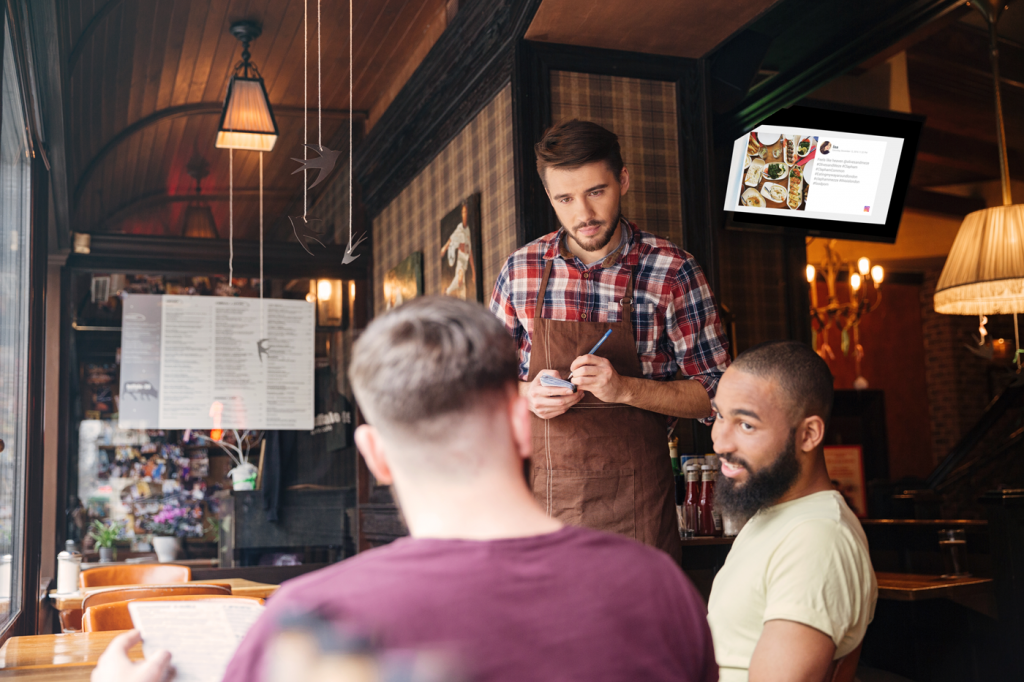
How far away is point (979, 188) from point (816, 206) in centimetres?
790

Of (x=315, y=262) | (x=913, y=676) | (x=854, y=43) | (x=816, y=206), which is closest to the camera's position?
(x=854, y=43)

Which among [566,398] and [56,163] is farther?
[56,163]

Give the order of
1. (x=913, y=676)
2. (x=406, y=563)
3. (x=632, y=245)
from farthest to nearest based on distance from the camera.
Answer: (x=913, y=676), (x=632, y=245), (x=406, y=563)

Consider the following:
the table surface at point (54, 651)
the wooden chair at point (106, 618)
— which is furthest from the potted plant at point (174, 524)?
the table surface at point (54, 651)

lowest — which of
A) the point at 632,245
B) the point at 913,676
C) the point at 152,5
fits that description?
the point at 913,676

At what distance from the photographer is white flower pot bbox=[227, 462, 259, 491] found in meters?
6.09

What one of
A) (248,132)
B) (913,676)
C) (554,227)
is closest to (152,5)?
(248,132)

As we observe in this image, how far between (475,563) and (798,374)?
45.5 inches

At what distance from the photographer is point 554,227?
390cm

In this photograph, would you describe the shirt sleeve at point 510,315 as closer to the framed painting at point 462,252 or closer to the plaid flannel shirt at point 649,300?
the plaid flannel shirt at point 649,300

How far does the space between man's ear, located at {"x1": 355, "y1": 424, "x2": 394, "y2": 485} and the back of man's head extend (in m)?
0.02

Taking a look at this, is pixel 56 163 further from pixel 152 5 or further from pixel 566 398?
pixel 566 398

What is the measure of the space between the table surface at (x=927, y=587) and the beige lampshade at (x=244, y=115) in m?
3.74

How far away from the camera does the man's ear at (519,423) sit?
0.96m
